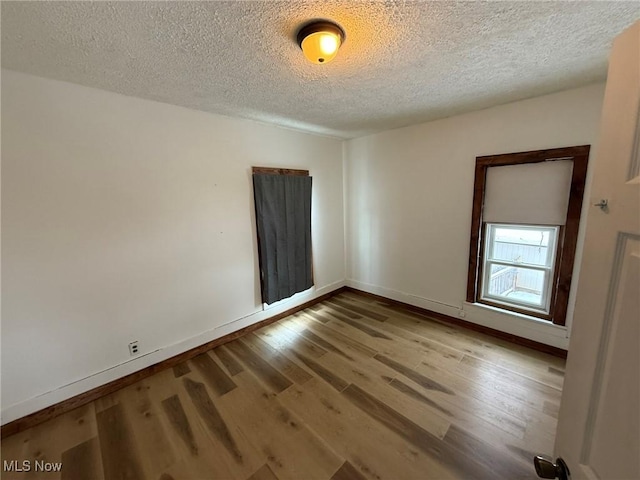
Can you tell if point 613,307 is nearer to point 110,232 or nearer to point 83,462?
point 83,462

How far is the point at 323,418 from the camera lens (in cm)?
173

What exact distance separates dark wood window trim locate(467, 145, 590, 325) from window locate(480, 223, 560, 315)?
7cm

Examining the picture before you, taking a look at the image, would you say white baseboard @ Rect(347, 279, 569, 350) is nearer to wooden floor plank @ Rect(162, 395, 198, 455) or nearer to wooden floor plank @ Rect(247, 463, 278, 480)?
wooden floor plank @ Rect(247, 463, 278, 480)

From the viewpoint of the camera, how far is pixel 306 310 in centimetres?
344

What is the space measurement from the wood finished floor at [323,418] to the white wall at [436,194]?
2.23 feet

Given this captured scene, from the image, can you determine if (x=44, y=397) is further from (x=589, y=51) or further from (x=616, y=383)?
(x=589, y=51)

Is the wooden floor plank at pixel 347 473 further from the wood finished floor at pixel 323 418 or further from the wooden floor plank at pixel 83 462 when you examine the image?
the wooden floor plank at pixel 83 462

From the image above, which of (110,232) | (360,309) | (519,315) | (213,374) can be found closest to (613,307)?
(519,315)

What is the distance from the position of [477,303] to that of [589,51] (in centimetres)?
224

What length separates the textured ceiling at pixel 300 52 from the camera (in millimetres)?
1148

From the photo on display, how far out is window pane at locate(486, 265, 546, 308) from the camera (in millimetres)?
2455

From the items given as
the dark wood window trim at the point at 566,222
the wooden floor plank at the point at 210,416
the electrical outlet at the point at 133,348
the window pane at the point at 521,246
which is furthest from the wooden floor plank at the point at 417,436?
the window pane at the point at 521,246

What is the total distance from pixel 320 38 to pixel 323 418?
90.8 inches

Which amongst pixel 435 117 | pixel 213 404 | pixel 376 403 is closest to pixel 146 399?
pixel 213 404
